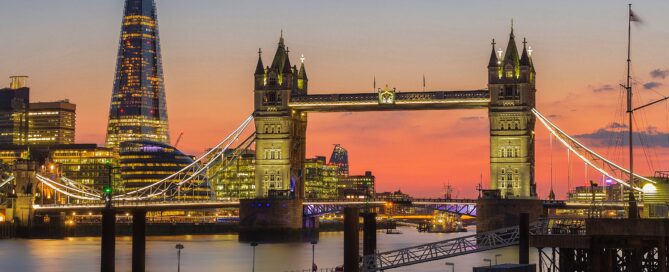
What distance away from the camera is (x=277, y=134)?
146500mm

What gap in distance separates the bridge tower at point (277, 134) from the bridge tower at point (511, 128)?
78.9 feet

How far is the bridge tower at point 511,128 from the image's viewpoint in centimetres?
13700

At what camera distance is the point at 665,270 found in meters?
46.0

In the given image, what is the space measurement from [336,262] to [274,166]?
140ft

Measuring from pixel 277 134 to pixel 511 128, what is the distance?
27798mm

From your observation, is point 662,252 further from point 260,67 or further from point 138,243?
point 260,67

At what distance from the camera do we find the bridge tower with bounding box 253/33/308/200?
14625cm

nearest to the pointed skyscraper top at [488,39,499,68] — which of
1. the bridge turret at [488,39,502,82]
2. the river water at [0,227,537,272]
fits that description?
the bridge turret at [488,39,502,82]

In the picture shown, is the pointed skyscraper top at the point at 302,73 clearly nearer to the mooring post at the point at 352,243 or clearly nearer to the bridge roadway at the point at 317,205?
the bridge roadway at the point at 317,205

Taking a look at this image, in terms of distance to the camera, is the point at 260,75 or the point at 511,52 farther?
the point at 260,75

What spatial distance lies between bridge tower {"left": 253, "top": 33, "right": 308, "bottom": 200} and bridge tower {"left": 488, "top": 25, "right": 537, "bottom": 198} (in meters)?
24.0

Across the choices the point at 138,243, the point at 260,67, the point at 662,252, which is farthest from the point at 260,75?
the point at 662,252

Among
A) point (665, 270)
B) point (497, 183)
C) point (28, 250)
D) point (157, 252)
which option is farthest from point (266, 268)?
point (665, 270)

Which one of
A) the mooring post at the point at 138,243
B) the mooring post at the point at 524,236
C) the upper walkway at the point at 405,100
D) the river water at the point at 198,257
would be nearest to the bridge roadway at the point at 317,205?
the river water at the point at 198,257
